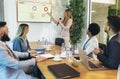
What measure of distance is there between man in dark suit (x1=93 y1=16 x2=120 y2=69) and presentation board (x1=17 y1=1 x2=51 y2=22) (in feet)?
10.8

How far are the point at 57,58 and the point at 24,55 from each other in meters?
0.60

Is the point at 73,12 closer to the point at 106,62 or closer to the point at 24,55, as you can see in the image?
the point at 24,55

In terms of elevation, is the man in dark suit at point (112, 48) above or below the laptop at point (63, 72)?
above

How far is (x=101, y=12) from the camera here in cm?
578

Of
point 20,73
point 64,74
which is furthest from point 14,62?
point 64,74

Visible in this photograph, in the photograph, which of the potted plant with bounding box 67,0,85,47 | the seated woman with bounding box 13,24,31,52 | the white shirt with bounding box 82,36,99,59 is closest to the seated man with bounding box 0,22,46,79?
the seated woman with bounding box 13,24,31,52

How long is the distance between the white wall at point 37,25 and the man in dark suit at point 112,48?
10.8 feet

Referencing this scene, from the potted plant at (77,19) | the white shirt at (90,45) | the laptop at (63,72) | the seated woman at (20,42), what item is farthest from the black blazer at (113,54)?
the potted plant at (77,19)

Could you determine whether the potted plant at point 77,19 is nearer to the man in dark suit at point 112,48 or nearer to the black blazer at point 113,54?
the man in dark suit at point 112,48

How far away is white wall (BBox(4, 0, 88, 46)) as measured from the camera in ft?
15.7

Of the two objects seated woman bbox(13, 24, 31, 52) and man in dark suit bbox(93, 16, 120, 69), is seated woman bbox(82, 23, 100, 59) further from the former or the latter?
seated woman bbox(13, 24, 31, 52)

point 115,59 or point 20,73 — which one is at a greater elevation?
point 115,59

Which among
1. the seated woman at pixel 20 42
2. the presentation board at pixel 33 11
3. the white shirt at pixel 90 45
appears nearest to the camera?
the white shirt at pixel 90 45

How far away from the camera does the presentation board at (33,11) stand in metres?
4.90
